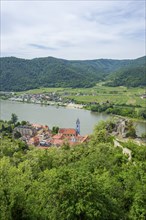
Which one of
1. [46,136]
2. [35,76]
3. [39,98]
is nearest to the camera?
[46,136]

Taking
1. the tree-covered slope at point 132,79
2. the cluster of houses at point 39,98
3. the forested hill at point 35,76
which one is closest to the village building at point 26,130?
the cluster of houses at point 39,98

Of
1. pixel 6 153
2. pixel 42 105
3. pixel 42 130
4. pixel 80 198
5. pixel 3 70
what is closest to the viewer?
pixel 80 198

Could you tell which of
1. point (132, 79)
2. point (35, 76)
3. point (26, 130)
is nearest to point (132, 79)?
point (132, 79)

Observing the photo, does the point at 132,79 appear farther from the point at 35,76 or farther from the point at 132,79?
the point at 35,76

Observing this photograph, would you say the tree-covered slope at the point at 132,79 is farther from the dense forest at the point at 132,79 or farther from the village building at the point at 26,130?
the village building at the point at 26,130

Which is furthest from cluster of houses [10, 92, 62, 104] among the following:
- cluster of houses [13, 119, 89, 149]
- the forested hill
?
cluster of houses [13, 119, 89, 149]

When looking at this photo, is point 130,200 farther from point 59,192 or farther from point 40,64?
point 40,64

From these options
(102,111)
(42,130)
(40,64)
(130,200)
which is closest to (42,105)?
(102,111)

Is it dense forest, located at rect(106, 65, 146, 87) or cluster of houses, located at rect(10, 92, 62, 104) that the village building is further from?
dense forest, located at rect(106, 65, 146, 87)
